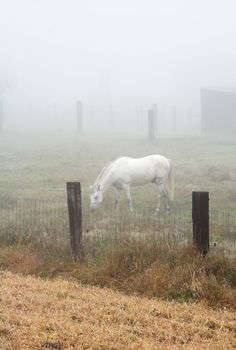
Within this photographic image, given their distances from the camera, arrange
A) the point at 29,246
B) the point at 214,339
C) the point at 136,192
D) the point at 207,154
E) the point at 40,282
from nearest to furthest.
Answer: the point at 214,339 → the point at 40,282 → the point at 29,246 → the point at 136,192 → the point at 207,154

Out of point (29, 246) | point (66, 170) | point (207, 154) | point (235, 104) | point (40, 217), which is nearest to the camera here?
point (29, 246)

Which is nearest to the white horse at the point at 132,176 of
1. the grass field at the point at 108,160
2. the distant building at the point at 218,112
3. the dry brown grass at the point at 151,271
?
the grass field at the point at 108,160

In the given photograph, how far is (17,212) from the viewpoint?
41.2ft

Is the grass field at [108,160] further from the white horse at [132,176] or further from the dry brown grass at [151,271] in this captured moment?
the dry brown grass at [151,271]

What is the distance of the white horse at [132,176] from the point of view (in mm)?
14008

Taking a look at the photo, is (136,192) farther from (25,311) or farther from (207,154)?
(207,154)

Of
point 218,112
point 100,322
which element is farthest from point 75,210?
point 218,112

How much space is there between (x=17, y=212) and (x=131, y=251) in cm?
529

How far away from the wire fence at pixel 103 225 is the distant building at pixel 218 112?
2936 cm

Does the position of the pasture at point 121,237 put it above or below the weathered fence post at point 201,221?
below

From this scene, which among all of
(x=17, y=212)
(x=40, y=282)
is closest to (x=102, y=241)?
(x=40, y=282)

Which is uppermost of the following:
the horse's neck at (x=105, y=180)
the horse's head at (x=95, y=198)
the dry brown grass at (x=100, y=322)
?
the horse's neck at (x=105, y=180)

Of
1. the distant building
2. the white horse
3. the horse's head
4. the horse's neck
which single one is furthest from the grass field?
the distant building

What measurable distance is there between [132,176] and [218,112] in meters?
31.5
